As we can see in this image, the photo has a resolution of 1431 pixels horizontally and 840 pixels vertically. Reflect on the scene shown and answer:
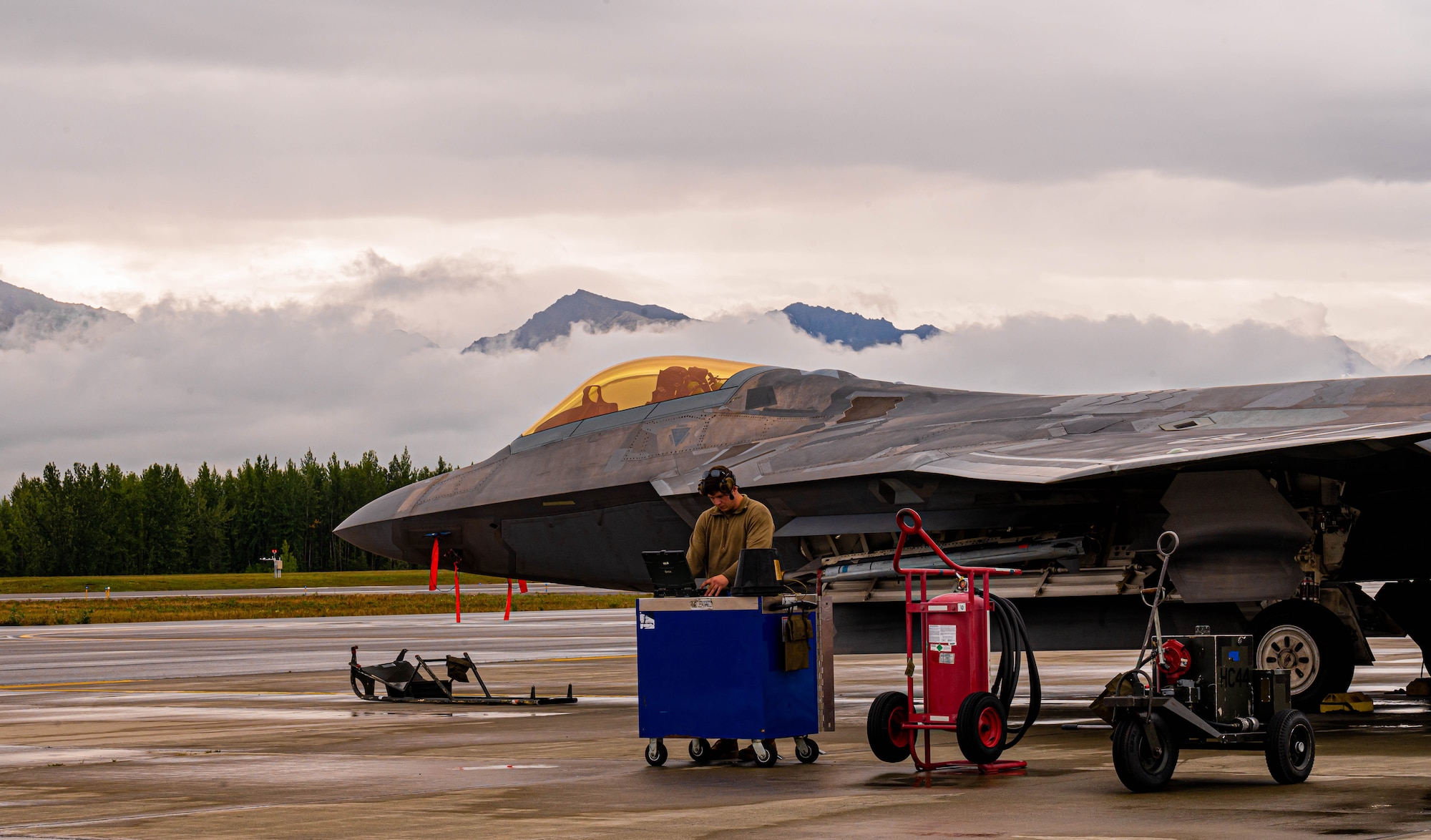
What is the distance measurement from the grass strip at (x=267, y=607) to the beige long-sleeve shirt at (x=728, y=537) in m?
31.6

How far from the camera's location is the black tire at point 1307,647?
37.9ft

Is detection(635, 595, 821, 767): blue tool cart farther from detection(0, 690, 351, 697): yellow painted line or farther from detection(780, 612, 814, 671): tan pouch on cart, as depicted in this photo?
detection(0, 690, 351, 697): yellow painted line

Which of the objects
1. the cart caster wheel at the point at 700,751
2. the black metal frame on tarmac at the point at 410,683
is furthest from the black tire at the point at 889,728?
the black metal frame on tarmac at the point at 410,683

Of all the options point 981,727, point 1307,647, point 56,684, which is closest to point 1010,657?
point 981,727

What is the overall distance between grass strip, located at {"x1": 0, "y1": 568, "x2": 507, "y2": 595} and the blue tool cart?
206 feet

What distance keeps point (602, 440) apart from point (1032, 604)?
478 centimetres

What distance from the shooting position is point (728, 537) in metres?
10.1

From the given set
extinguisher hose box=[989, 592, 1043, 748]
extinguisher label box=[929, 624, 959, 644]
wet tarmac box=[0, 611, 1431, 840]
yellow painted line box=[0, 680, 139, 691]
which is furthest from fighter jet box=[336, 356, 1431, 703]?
yellow painted line box=[0, 680, 139, 691]

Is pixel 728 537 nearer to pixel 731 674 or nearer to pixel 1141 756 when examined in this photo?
pixel 731 674

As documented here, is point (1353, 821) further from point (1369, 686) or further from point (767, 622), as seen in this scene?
point (1369, 686)

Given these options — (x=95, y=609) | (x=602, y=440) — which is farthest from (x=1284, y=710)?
(x=95, y=609)

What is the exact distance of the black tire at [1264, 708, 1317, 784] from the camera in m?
7.62

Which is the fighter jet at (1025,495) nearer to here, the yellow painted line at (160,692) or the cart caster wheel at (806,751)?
the yellow painted line at (160,692)

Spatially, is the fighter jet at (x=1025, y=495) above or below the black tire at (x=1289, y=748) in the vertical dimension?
above
